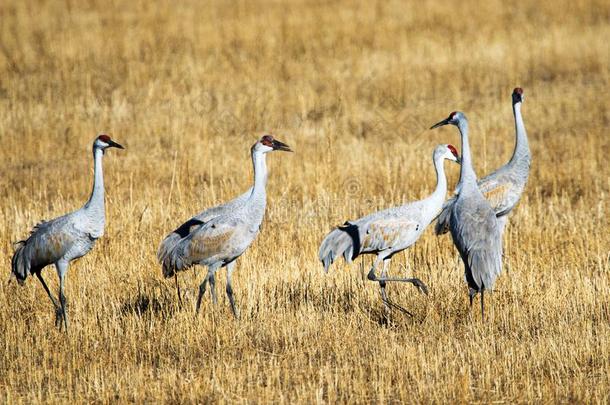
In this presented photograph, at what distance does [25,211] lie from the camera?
966 cm

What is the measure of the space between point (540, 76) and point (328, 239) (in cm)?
1050

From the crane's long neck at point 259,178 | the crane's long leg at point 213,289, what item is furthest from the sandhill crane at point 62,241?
the crane's long neck at point 259,178

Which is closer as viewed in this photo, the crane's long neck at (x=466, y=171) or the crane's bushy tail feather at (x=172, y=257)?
the crane's bushy tail feather at (x=172, y=257)

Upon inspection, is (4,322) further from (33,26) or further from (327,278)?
(33,26)

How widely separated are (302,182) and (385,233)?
4.00 meters

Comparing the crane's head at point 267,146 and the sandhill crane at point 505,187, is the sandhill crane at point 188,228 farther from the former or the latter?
the sandhill crane at point 505,187

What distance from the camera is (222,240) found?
7203 millimetres

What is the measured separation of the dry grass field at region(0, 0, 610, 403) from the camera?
5988 mm

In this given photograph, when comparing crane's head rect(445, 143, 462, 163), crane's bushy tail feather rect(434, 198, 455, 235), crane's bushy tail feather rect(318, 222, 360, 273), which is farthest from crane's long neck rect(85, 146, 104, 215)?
crane's bushy tail feather rect(434, 198, 455, 235)

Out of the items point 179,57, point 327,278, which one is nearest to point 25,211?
point 327,278

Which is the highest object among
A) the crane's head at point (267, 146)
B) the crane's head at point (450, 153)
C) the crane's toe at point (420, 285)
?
the crane's head at point (267, 146)

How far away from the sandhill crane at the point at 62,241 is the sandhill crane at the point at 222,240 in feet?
2.11

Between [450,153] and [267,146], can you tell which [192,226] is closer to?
[267,146]

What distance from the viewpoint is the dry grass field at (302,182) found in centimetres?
599
